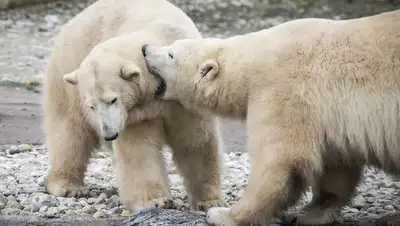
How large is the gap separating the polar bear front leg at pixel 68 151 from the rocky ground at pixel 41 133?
14 centimetres

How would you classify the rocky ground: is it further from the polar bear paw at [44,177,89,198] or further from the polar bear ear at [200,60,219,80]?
the polar bear ear at [200,60,219,80]

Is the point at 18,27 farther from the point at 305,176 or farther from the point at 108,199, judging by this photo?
the point at 305,176

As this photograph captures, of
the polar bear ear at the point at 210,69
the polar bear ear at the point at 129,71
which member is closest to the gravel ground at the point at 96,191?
the polar bear ear at the point at 129,71

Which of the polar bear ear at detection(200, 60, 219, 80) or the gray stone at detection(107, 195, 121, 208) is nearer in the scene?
the polar bear ear at detection(200, 60, 219, 80)

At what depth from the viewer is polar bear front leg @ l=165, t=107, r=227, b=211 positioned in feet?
17.7

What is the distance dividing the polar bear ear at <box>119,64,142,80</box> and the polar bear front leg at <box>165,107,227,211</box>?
378mm

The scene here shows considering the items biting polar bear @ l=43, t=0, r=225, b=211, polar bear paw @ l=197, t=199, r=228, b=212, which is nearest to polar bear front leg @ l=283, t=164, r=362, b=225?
polar bear paw @ l=197, t=199, r=228, b=212

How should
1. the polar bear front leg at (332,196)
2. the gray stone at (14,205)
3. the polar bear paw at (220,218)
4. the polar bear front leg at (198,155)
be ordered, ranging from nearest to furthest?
the polar bear paw at (220,218)
the polar bear front leg at (332,196)
the polar bear front leg at (198,155)
the gray stone at (14,205)

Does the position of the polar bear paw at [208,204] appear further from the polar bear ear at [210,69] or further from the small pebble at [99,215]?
the polar bear ear at [210,69]

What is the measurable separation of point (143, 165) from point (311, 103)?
1305mm

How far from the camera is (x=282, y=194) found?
445 centimetres

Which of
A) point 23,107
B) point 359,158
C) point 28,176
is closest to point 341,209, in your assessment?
point 359,158

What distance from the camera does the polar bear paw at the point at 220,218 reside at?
15.2ft

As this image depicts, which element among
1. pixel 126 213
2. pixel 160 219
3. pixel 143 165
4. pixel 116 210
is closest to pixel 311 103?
pixel 160 219
